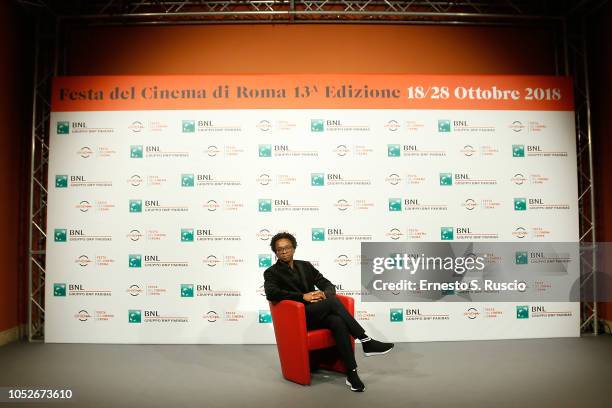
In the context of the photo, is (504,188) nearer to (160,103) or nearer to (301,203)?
(301,203)

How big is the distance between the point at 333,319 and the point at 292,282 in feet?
1.65

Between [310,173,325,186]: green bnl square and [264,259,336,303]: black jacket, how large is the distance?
42.9 inches

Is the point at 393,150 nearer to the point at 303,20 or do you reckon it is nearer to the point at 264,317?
the point at 303,20

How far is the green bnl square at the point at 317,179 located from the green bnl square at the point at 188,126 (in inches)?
52.8

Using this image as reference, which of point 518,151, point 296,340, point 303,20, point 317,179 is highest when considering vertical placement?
point 303,20

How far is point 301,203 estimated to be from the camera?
15.5 ft

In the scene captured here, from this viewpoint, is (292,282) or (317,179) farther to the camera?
(317,179)

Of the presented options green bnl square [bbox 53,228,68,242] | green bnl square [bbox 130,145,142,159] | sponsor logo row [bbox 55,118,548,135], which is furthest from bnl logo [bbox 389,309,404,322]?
green bnl square [bbox 53,228,68,242]

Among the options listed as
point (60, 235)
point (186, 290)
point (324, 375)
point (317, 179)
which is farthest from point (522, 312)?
point (60, 235)

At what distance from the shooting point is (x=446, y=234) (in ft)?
15.5

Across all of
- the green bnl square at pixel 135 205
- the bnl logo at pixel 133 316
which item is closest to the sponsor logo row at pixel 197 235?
the green bnl square at pixel 135 205

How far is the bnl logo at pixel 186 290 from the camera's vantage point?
467 cm

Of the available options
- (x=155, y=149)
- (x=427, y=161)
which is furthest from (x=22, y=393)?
(x=427, y=161)

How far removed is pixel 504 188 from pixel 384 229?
1.35 metres
